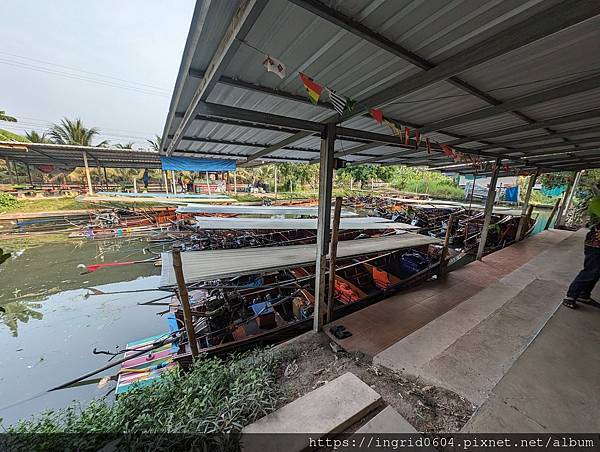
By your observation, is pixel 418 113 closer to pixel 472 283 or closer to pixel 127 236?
pixel 472 283

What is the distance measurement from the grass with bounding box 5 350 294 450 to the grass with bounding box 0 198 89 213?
15.3 metres

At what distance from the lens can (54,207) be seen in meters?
12.8

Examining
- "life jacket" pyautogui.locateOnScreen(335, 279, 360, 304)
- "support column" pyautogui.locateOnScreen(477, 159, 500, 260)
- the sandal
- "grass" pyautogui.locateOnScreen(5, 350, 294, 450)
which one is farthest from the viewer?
"support column" pyautogui.locateOnScreen(477, 159, 500, 260)

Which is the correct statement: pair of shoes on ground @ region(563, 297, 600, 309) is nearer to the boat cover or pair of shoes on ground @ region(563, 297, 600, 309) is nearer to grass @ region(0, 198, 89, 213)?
the boat cover

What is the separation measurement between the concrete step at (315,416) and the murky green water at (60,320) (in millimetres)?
3578

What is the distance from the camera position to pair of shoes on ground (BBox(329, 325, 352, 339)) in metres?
3.25

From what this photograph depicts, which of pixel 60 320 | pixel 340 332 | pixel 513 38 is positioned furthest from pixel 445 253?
pixel 60 320

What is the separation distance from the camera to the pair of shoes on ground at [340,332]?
10.7 feet

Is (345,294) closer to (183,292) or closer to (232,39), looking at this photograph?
(183,292)

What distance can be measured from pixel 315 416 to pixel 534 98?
12.4ft

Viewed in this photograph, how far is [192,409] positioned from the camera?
71.0 inches

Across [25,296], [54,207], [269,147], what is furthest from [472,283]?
[54,207]

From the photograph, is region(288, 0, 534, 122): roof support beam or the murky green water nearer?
region(288, 0, 534, 122): roof support beam

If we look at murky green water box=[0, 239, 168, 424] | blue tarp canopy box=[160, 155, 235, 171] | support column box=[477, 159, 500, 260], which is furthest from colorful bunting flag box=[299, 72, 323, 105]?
support column box=[477, 159, 500, 260]
